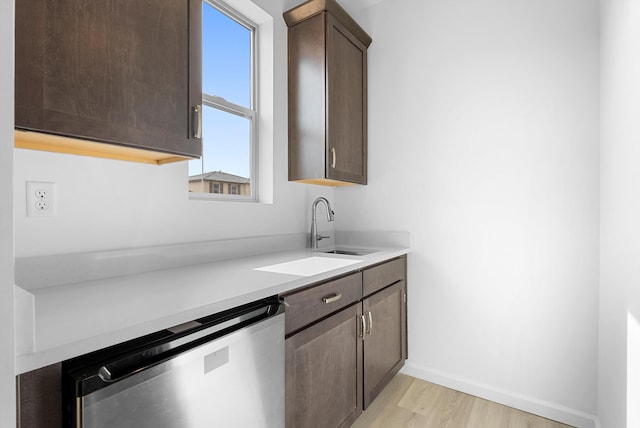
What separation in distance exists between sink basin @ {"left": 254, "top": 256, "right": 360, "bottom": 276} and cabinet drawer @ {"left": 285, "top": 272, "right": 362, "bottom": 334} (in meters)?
0.06

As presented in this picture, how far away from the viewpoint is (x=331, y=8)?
6.64 ft

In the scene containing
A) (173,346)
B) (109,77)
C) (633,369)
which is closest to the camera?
(173,346)

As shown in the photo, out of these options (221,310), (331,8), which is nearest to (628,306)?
(221,310)

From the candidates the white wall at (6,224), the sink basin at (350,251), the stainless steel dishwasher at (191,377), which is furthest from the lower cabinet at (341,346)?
the white wall at (6,224)

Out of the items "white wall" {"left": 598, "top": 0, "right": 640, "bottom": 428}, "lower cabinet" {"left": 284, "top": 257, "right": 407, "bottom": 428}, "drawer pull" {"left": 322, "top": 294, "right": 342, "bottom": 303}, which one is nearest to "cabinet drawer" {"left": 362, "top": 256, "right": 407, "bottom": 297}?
"lower cabinet" {"left": 284, "top": 257, "right": 407, "bottom": 428}

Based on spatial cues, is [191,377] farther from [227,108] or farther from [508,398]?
[508,398]

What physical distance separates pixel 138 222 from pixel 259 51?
1397 mm

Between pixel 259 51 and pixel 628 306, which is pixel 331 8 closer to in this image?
pixel 259 51

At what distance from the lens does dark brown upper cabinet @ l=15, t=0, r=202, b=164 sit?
0.84 m

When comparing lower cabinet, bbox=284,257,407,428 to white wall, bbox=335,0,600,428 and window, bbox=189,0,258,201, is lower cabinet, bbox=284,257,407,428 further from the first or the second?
window, bbox=189,0,258,201

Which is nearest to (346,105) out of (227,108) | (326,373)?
(227,108)

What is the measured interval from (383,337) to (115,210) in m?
1.55

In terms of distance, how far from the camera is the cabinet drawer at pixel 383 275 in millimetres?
1738

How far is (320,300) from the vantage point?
1.37 metres
